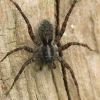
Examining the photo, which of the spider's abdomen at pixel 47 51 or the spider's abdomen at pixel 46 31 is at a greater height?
the spider's abdomen at pixel 46 31

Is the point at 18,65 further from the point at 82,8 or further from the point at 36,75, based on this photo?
the point at 82,8

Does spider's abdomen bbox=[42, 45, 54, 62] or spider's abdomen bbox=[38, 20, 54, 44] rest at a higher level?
spider's abdomen bbox=[38, 20, 54, 44]

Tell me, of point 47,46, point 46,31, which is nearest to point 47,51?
point 47,46

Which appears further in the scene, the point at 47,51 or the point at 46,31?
the point at 47,51

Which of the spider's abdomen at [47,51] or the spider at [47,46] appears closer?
the spider at [47,46]

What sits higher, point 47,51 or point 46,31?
point 46,31

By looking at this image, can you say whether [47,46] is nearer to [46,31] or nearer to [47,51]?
[47,51]

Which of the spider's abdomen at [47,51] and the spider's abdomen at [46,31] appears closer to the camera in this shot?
the spider's abdomen at [46,31]

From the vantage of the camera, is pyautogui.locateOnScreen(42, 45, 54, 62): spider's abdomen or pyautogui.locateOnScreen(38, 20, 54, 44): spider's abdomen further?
pyautogui.locateOnScreen(42, 45, 54, 62): spider's abdomen

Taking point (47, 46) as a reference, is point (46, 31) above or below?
above
